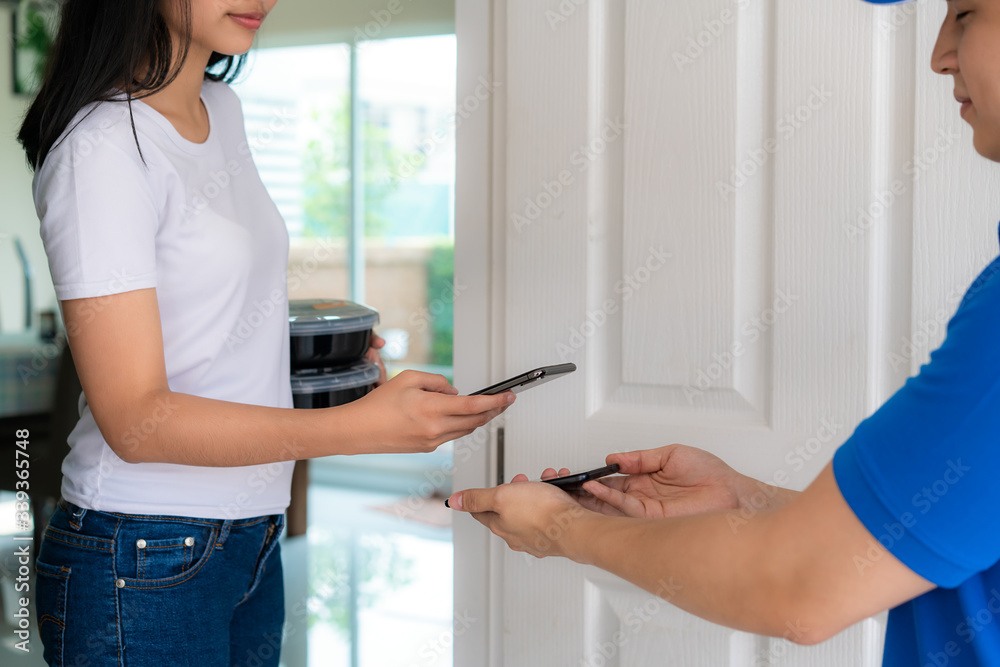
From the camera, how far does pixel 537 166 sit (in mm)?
1211

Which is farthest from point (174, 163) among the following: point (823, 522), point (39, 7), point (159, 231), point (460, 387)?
point (39, 7)

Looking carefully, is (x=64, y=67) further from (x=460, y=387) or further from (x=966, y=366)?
(x=966, y=366)

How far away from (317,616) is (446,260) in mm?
2515

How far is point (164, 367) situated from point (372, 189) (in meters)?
4.22

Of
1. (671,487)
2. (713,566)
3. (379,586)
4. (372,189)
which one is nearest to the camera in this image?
(713,566)

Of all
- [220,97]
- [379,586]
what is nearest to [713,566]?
[220,97]
